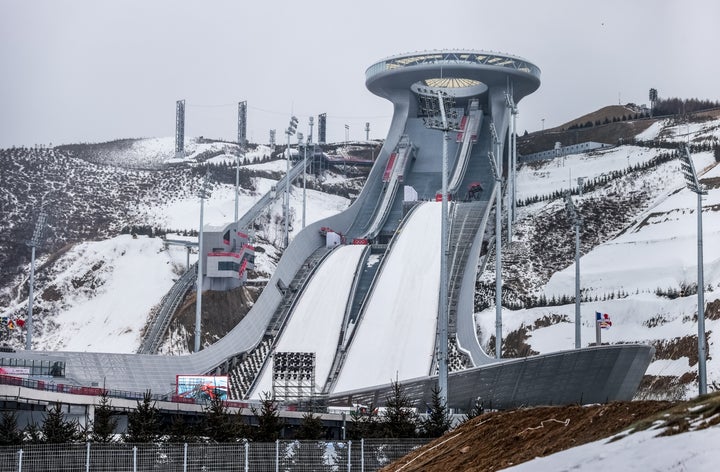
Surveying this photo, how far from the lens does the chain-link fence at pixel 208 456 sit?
70.5 ft

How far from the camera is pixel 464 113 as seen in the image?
91.2 meters

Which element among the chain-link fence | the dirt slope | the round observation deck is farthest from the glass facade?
the dirt slope

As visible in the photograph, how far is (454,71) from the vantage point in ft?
283

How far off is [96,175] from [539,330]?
64517 millimetres

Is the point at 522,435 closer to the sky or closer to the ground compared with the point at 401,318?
closer to the sky

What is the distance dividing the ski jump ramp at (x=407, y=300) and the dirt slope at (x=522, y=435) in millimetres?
23611

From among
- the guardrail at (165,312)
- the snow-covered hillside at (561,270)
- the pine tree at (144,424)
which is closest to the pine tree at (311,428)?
the pine tree at (144,424)

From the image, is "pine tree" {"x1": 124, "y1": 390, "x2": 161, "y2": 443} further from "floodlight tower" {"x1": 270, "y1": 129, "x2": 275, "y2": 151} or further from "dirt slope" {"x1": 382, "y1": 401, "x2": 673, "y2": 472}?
"floodlight tower" {"x1": 270, "y1": 129, "x2": 275, "y2": 151}

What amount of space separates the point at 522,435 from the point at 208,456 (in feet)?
26.0

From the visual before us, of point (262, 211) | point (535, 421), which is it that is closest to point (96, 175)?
point (262, 211)

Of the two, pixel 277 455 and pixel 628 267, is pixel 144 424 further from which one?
pixel 628 267

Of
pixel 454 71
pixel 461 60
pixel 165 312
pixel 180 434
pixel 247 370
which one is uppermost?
pixel 461 60

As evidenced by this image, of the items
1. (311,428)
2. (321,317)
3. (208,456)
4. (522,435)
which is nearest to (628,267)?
(321,317)

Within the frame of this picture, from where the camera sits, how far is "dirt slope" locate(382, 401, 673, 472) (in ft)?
50.3
